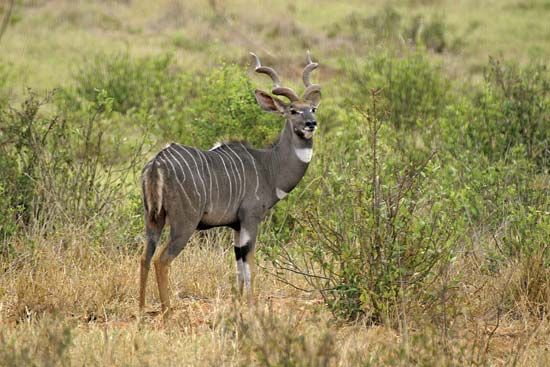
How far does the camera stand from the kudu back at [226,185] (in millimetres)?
5609

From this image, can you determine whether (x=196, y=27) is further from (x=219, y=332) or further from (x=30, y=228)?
(x=219, y=332)

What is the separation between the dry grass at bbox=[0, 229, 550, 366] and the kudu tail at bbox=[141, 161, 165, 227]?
0.51 m

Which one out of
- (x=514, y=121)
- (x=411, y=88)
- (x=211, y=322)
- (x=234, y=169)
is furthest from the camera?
(x=411, y=88)

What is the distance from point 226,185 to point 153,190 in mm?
528

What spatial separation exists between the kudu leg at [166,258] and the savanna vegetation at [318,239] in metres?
0.14

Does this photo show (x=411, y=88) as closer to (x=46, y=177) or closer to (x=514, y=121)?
(x=514, y=121)

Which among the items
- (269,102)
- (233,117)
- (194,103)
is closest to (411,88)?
(194,103)

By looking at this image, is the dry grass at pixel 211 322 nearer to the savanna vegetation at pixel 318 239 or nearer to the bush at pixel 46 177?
the savanna vegetation at pixel 318 239

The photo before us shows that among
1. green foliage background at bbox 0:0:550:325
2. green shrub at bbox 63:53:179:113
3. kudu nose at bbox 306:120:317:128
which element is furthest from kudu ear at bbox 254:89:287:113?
green shrub at bbox 63:53:179:113

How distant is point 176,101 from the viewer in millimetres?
10602

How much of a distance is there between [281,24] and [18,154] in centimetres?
1256

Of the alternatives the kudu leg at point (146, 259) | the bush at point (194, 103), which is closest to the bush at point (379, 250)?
the kudu leg at point (146, 259)

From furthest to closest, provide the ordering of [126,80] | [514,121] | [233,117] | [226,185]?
[126,80] < [514,121] < [233,117] < [226,185]

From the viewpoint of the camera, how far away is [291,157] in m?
6.49
